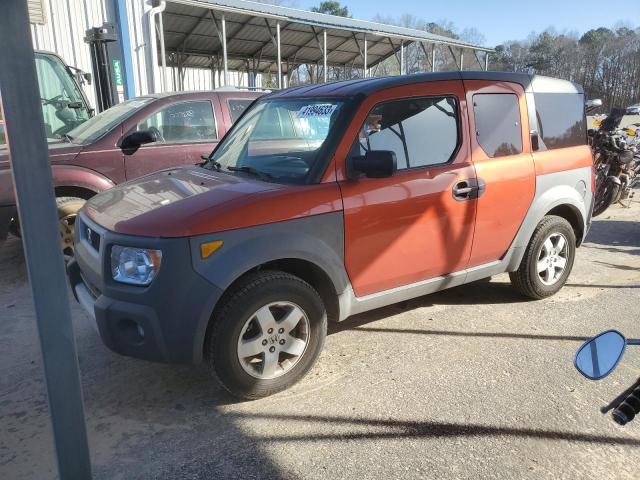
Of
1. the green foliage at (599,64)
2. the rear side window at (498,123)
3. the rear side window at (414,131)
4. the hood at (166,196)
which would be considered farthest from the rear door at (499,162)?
the green foliage at (599,64)

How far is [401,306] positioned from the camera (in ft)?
15.0

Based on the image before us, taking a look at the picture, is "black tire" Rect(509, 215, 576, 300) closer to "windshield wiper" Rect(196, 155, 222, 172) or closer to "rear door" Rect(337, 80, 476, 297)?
"rear door" Rect(337, 80, 476, 297)

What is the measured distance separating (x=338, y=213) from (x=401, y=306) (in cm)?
163

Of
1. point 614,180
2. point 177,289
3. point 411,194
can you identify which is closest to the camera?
point 177,289

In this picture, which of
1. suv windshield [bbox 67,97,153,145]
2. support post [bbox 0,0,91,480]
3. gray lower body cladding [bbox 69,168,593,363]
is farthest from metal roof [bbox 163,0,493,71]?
support post [bbox 0,0,91,480]

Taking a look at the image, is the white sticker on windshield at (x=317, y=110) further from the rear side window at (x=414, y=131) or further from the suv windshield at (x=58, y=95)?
the suv windshield at (x=58, y=95)

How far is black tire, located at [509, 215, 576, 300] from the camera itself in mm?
4430

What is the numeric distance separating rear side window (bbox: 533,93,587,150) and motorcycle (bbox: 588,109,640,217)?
12.7ft

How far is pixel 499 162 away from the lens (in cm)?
405

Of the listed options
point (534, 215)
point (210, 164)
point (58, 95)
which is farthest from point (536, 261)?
point (58, 95)

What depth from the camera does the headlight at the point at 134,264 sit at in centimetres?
279

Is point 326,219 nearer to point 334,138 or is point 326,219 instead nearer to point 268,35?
point 334,138

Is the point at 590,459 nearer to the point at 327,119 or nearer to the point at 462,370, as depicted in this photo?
the point at 462,370

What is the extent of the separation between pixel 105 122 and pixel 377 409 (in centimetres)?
471
